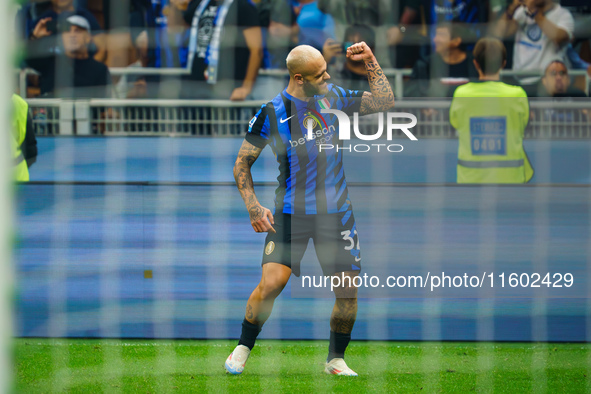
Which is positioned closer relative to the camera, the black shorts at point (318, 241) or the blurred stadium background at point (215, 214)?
the black shorts at point (318, 241)

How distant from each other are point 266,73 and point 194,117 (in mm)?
319

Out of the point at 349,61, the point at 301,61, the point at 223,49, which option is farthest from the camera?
the point at 223,49

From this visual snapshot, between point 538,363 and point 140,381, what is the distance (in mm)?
1234

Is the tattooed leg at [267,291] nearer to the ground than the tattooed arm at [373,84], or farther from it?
nearer to the ground

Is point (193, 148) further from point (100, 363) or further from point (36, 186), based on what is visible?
point (100, 363)

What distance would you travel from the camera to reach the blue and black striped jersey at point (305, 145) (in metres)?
2.36

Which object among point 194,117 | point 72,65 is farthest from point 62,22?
point 194,117

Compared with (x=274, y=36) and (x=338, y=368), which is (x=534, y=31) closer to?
(x=274, y=36)

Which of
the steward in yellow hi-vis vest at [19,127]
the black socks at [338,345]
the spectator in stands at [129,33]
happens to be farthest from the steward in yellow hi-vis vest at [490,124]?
the steward in yellow hi-vis vest at [19,127]

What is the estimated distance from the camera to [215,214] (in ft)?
9.01

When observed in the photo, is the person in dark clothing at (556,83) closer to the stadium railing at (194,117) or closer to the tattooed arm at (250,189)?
the stadium railing at (194,117)

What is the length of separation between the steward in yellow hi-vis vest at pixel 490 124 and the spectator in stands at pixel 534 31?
0.18 ft

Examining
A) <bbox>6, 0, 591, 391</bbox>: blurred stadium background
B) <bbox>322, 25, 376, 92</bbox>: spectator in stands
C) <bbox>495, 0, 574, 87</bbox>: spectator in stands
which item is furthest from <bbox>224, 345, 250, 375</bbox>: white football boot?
<bbox>495, 0, 574, 87</bbox>: spectator in stands

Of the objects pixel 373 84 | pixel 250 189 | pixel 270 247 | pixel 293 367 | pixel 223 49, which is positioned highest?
pixel 223 49
